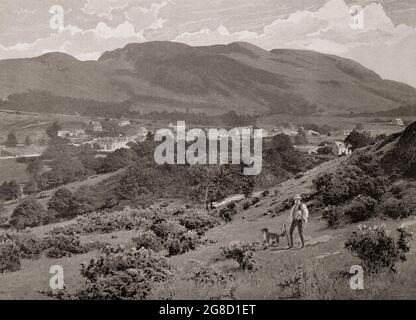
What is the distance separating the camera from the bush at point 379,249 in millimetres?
15586

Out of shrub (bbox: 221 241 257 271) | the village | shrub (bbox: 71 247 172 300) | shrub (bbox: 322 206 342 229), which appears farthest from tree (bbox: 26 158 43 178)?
shrub (bbox: 221 241 257 271)

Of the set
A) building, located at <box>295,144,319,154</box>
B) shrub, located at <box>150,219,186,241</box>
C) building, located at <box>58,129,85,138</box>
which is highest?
building, located at <box>58,129,85,138</box>

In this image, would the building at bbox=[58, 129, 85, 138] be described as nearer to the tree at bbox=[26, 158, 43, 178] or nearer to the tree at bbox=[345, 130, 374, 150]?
the tree at bbox=[26, 158, 43, 178]

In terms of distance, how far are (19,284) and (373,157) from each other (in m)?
25.1

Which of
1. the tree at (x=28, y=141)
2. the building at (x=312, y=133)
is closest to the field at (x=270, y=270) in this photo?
the building at (x=312, y=133)

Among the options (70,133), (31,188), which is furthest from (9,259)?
(70,133)

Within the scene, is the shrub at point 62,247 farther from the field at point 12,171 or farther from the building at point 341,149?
the field at point 12,171

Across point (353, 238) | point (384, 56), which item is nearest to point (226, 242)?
point (353, 238)

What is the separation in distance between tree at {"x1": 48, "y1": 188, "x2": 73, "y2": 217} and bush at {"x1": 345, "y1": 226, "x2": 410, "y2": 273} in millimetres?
59309

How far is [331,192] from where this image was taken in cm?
2778

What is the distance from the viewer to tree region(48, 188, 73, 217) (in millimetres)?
68812

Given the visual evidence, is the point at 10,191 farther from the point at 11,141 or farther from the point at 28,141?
the point at 28,141

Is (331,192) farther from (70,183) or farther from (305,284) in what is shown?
(70,183)

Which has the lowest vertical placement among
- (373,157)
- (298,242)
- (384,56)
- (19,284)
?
(19,284)
